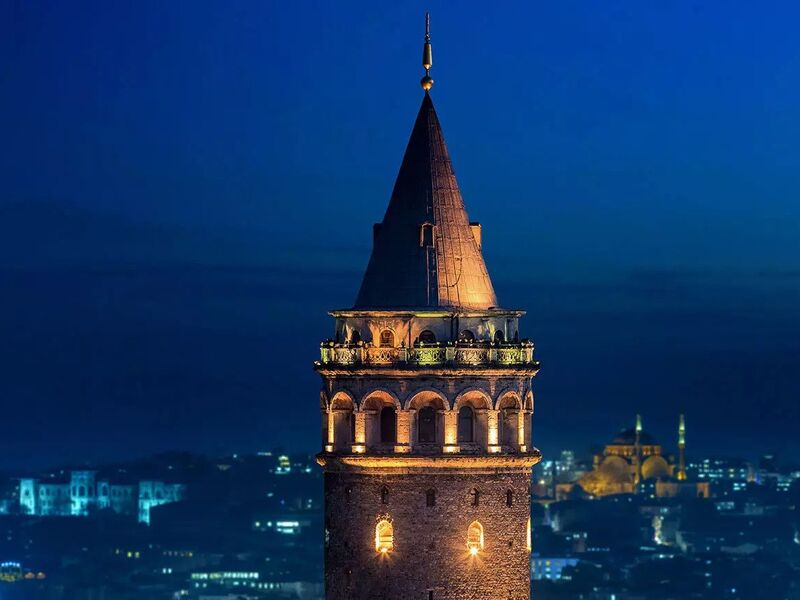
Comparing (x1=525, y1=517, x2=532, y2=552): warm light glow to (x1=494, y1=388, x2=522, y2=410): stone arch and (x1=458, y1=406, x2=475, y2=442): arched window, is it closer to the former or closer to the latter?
Result: (x1=458, y1=406, x2=475, y2=442): arched window


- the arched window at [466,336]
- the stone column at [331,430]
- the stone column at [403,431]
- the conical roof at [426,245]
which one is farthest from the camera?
the stone column at [331,430]

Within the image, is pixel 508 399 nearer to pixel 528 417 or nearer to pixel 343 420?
pixel 528 417

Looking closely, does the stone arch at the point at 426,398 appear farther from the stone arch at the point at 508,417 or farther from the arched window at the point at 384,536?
the arched window at the point at 384,536

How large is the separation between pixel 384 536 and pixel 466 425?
1.88 m

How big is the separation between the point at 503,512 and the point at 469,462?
87 centimetres

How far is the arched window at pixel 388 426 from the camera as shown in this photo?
3428 cm

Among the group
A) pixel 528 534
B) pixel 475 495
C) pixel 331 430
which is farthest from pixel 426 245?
pixel 528 534

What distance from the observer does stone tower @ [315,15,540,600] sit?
1341 inches

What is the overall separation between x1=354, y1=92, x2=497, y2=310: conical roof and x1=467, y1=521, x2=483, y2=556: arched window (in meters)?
2.97

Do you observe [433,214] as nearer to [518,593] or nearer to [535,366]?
[535,366]

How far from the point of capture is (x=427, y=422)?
34.3 m

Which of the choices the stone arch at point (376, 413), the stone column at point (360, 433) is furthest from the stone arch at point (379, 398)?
the stone column at point (360, 433)

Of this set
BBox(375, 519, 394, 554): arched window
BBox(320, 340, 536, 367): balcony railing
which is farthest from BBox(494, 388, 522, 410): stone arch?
BBox(375, 519, 394, 554): arched window

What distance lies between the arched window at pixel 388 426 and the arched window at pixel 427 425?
0.35 metres
